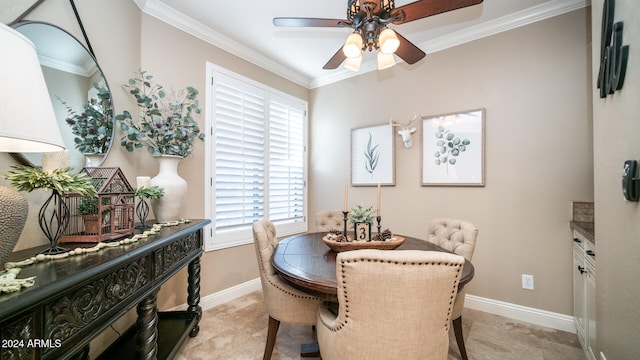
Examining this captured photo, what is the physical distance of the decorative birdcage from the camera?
1.25m

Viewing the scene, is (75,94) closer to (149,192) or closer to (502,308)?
(149,192)

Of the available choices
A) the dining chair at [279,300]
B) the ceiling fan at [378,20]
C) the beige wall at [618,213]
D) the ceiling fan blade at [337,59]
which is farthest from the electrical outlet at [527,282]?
the ceiling fan blade at [337,59]

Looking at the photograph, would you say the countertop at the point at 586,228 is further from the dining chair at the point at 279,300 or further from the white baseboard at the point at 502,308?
the dining chair at the point at 279,300

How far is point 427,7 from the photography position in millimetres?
1592

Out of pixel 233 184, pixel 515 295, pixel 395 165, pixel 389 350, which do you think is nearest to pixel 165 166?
pixel 233 184

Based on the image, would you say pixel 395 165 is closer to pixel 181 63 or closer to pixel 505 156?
pixel 505 156

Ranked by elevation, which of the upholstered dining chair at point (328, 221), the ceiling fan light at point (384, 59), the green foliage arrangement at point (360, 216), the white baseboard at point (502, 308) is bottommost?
the white baseboard at point (502, 308)

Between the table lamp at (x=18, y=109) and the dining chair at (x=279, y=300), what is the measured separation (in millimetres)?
1091

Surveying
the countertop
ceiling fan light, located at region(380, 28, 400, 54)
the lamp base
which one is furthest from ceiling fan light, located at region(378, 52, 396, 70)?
the lamp base

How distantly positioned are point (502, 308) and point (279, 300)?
7.28ft

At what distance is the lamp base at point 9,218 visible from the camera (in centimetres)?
79

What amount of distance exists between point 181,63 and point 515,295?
3.91m

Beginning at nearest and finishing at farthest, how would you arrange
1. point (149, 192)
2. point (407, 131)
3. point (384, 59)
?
1. point (149, 192)
2. point (384, 59)
3. point (407, 131)

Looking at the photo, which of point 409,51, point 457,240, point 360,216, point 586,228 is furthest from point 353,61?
point 586,228
